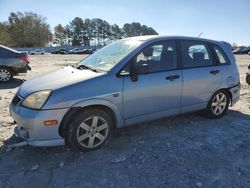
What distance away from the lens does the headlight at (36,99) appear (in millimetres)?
3681

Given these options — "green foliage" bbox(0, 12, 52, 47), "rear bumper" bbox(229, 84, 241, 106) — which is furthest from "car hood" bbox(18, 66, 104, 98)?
"green foliage" bbox(0, 12, 52, 47)

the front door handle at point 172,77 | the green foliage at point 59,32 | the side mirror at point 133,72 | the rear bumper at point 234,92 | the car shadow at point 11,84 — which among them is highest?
the green foliage at point 59,32

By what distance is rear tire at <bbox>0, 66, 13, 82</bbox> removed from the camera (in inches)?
402

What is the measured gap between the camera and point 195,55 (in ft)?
16.7

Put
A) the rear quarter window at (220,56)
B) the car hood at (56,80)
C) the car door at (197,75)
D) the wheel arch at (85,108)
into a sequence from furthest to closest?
the rear quarter window at (220,56) < the car door at (197,75) < the car hood at (56,80) < the wheel arch at (85,108)

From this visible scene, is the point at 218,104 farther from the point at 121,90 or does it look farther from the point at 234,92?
the point at 121,90

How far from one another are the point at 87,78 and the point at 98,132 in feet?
2.67

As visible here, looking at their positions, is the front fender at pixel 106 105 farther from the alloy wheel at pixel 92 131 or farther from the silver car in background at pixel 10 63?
the silver car in background at pixel 10 63

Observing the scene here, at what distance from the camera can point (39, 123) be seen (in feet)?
11.9

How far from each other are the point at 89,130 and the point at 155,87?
49.8 inches

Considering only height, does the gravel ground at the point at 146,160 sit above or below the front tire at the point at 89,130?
below

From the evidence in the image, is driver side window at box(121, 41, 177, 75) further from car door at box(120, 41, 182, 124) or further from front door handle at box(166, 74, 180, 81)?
front door handle at box(166, 74, 180, 81)

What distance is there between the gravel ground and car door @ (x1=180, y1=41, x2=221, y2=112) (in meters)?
0.50

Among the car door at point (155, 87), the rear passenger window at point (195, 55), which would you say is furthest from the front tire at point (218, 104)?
the car door at point (155, 87)
